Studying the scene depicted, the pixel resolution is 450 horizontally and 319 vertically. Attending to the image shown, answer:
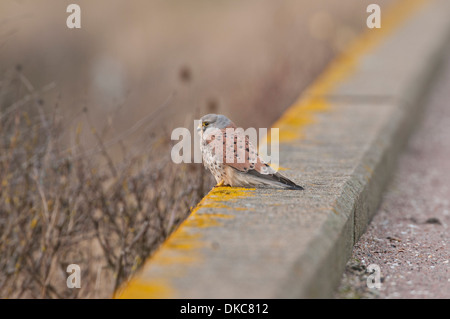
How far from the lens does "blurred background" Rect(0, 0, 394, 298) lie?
384 centimetres

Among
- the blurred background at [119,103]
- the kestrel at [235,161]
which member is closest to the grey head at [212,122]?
the kestrel at [235,161]

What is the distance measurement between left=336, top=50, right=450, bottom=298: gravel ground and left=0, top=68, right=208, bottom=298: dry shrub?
3.55 ft

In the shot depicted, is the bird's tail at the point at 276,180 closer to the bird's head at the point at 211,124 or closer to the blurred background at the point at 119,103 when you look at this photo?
the bird's head at the point at 211,124

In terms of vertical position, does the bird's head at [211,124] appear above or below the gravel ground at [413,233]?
above

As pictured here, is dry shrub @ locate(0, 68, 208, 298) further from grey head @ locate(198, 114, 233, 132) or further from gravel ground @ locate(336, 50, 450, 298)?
gravel ground @ locate(336, 50, 450, 298)

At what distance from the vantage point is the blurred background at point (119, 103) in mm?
3844

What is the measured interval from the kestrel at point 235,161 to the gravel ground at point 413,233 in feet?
1.69

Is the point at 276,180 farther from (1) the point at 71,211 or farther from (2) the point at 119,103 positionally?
(2) the point at 119,103

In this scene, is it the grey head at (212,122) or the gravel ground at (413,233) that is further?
the grey head at (212,122)

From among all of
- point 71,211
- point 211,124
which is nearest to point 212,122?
point 211,124

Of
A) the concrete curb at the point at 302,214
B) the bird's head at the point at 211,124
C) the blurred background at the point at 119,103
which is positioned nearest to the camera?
the concrete curb at the point at 302,214

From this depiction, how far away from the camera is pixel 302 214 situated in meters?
2.84

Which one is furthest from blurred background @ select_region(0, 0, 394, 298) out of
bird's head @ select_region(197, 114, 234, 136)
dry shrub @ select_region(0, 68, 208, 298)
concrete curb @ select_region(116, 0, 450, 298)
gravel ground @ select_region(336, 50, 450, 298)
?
gravel ground @ select_region(336, 50, 450, 298)

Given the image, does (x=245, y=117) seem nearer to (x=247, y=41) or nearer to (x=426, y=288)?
(x=247, y=41)
